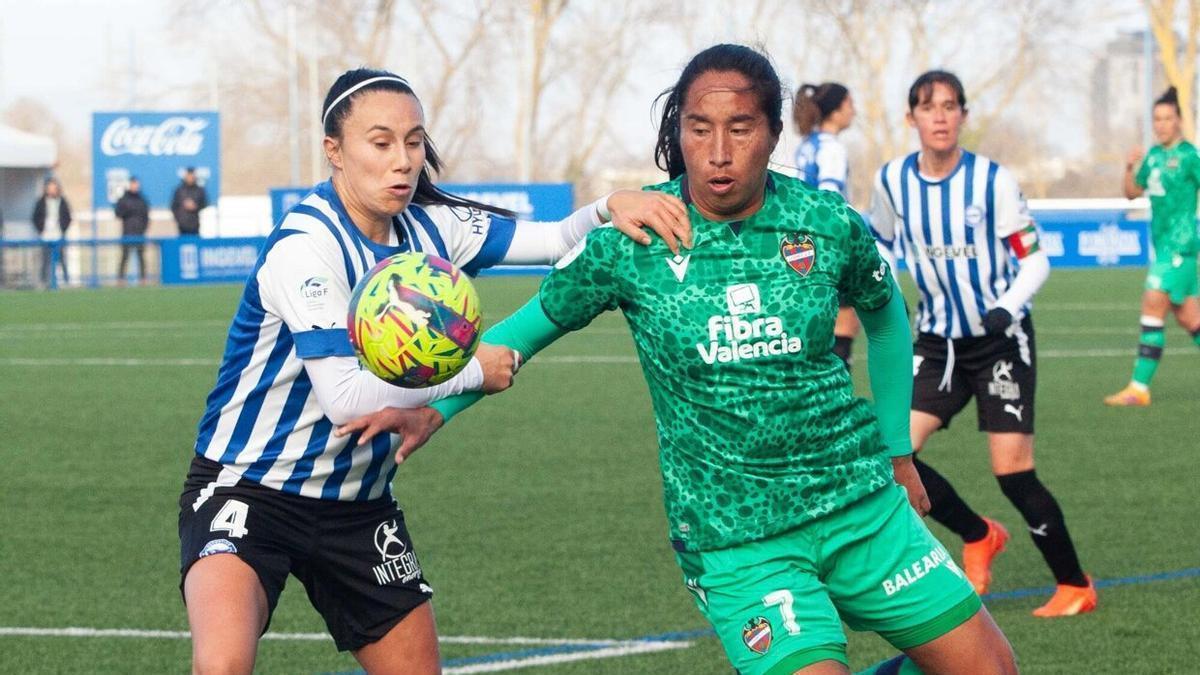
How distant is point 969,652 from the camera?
429 centimetres

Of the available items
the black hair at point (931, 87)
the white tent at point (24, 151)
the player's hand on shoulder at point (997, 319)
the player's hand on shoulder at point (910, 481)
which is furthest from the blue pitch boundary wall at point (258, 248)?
the player's hand on shoulder at point (910, 481)

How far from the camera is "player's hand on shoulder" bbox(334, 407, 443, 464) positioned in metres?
4.41

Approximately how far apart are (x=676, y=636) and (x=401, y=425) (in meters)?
2.74

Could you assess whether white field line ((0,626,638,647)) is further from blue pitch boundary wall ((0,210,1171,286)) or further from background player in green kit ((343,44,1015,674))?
blue pitch boundary wall ((0,210,1171,286))

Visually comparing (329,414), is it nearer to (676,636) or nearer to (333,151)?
(333,151)

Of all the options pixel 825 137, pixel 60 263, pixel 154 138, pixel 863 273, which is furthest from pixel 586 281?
pixel 154 138

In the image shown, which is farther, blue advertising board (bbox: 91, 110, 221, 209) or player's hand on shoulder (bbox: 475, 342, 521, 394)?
blue advertising board (bbox: 91, 110, 221, 209)

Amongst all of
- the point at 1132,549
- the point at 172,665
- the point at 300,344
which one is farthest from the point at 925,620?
the point at 1132,549

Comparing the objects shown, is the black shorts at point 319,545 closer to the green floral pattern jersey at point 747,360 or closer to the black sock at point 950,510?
the green floral pattern jersey at point 747,360

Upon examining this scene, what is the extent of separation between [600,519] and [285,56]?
59.6 m

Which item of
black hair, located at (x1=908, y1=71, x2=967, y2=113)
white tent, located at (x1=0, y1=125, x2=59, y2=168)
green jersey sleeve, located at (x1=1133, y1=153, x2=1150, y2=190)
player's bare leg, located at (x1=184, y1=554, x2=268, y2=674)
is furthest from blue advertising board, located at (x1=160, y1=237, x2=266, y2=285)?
player's bare leg, located at (x1=184, y1=554, x2=268, y2=674)

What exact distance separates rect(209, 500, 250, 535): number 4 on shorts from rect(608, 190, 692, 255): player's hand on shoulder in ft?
3.88

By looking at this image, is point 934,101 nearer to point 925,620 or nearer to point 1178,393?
point 925,620

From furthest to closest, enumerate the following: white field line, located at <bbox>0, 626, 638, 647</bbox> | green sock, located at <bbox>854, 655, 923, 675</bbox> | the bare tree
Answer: the bare tree < white field line, located at <bbox>0, 626, 638, 647</bbox> < green sock, located at <bbox>854, 655, 923, 675</bbox>
